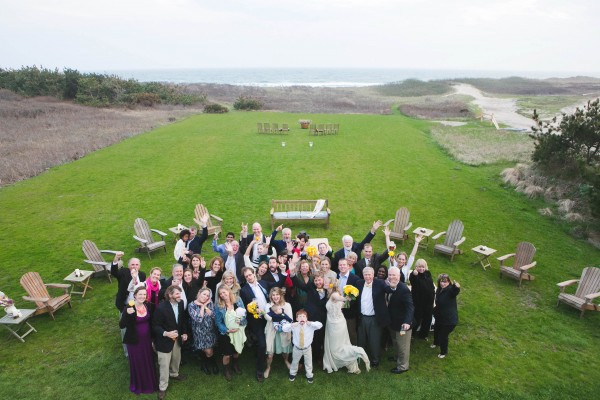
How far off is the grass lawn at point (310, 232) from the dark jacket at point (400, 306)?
1.01 metres

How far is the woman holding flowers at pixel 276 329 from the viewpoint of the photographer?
5992 millimetres

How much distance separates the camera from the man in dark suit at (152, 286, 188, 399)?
5691 millimetres

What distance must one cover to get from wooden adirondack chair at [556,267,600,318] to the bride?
5344mm

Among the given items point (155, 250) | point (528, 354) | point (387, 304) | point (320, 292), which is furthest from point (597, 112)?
point (155, 250)

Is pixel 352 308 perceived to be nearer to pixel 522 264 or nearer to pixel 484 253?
pixel 484 253

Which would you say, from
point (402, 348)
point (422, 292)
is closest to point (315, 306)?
point (402, 348)

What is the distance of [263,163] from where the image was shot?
20.5 m

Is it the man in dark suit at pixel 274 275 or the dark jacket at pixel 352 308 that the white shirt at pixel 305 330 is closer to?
the dark jacket at pixel 352 308

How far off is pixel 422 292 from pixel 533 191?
11611mm

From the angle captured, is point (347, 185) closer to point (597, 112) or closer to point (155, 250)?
point (155, 250)

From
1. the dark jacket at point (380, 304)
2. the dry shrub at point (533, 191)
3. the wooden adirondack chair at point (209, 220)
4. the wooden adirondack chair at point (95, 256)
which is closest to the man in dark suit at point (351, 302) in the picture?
the dark jacket at point (380, 304)

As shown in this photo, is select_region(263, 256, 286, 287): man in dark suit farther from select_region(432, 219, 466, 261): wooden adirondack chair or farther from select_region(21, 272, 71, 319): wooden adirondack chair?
select_region(432, 219, 466, 261): wooden adirondack chair

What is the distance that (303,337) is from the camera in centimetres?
597

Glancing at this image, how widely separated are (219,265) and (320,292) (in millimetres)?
2061
